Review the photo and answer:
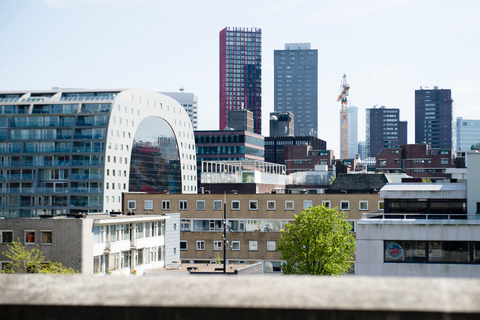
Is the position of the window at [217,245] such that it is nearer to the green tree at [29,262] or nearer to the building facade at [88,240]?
the building facade at [88,240]

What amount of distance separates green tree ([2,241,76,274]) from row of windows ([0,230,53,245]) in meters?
0.62

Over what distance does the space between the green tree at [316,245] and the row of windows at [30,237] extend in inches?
818

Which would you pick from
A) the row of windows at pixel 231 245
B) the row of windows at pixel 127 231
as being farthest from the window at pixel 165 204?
the row of windows at pixel 127 231

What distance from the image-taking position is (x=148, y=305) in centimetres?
297

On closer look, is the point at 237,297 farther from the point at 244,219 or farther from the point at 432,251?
the point at 244,219

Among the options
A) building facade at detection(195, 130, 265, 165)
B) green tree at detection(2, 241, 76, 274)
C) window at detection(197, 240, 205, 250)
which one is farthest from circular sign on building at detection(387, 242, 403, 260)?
building facade at detection(195, 130, 265, 165)

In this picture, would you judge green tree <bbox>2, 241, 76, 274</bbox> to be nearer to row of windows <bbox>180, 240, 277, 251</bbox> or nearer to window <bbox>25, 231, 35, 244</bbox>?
window <bbox>25, 231, 35, 244</bbox>

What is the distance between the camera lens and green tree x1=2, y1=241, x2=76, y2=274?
4875 cm

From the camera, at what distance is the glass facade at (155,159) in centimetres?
14338

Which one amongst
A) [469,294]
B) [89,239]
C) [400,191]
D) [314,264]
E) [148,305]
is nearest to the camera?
[469,294]

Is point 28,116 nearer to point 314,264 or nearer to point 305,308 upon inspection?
point 314,264

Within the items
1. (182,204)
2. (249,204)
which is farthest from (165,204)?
(249,204)

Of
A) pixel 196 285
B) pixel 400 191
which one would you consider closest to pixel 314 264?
pixel 400 191

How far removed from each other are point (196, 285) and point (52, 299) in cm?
71
